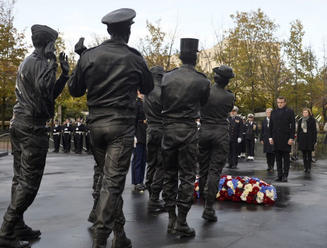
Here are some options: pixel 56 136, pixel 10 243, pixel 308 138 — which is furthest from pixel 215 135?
pixel 56 136

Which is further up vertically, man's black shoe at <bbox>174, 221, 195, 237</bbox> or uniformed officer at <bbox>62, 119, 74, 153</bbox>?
uniformed officer at <bbox>62, 119, 74, 153</bbox>

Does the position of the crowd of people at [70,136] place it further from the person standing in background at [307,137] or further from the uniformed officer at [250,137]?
the person standing in background at [307,137]

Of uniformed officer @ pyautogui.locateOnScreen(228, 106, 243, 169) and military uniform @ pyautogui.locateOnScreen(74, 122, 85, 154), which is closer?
uniformed officer @ pyautogui.locateOnScreen(228, 106, 243, 169)

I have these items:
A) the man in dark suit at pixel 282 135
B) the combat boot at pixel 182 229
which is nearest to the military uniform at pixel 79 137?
the man in dark suit at pixel 282 135

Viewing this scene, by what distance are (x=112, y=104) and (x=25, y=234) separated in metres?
1.95

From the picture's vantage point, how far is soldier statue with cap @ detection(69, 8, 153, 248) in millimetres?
4086

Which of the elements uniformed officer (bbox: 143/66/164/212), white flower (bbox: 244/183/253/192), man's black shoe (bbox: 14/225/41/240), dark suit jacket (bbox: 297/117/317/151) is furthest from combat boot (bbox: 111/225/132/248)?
dark suit jacket (bbox: 297/117/317/151)

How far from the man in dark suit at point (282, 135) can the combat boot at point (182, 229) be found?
5960 mm

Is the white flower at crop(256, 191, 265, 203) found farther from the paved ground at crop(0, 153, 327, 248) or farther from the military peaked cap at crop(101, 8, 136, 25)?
the military peaked cap at crop(101, 8, 136, 25)

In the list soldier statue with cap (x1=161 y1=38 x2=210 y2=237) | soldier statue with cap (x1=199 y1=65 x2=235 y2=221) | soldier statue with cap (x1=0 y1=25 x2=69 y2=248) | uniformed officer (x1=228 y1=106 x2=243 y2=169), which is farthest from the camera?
uniformed officer (x1=228 y1=106 x2=243 y2=169)

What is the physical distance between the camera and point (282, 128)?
10.7m

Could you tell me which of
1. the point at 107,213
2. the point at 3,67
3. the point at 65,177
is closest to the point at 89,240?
the point at 107,213

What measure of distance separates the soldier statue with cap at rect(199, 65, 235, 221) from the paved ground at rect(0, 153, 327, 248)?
53 cm

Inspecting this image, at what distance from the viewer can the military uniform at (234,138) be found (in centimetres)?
1396
